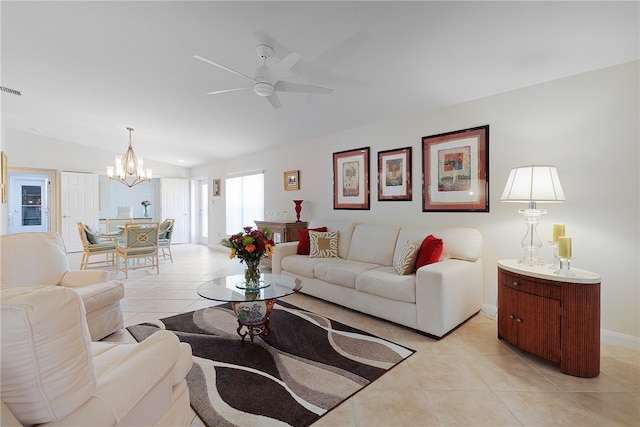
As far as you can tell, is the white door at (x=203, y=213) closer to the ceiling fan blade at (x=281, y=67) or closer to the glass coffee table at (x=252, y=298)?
the glass coffee table at (x=252, y=298)

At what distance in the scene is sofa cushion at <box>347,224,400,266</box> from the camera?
3.54 m

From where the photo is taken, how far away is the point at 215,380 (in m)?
1.97

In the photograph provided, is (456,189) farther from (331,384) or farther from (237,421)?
(237,421)

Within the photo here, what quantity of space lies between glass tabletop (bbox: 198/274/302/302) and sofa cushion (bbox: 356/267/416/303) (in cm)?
72

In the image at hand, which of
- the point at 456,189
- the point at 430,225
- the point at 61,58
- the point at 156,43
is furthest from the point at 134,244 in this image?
the point at 456,189

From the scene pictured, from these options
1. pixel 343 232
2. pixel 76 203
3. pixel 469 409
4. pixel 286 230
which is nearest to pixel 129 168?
pixel 76 203

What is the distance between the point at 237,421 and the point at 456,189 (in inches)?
121

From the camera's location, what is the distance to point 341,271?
3252mm

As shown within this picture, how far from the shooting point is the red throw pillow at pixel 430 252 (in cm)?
286

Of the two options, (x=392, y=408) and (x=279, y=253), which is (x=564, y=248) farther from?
(x=279, y=253)

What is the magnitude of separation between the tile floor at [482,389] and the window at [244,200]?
162 inches

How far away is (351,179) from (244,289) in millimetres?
2542

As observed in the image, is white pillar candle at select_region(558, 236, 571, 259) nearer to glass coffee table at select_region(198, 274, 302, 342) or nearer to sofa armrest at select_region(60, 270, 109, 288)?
glass coffee table at select_region(198, 274, 302, 342)

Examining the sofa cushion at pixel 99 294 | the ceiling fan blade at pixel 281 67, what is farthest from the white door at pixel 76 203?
the ceiling fan blade at pixel 281 67
